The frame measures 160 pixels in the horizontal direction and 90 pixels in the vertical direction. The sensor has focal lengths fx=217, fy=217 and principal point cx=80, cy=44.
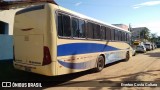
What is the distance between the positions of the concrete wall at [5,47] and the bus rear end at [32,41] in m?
5.71

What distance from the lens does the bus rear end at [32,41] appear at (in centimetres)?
803

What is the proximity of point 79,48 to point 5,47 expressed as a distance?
23.3 feet

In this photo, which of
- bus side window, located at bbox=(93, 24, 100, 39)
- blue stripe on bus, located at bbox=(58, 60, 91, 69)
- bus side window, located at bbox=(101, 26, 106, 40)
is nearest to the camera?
blue stripe on bus, located at bbox=(58, 60, 91, 69)

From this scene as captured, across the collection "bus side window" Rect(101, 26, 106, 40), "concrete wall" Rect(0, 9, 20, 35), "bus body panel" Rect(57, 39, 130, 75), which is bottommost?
"bus body panel" Rect(57, 39, 130, 75)

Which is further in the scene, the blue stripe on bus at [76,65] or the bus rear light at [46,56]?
the blue stripe on bus at [76,65]

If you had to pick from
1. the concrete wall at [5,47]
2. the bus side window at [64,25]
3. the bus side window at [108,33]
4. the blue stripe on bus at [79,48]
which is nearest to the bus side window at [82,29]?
the blue stripe on bus at [79,48]

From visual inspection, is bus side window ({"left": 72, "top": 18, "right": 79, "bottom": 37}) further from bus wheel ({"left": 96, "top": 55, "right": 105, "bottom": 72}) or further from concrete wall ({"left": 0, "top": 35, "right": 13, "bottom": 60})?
concrete wall ({"left": 0, "top": 35, "right": 13, "bottom": 60})

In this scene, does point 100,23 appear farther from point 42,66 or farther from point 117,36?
point 42,66

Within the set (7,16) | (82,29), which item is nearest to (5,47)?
(7,16)

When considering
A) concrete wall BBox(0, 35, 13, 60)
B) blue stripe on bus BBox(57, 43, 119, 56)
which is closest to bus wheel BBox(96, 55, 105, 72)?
blue stripe on bus BBox(57, 43, 119, 56)

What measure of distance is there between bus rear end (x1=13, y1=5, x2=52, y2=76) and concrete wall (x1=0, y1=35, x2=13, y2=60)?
225 inches

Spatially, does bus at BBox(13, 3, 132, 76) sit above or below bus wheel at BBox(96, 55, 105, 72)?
above

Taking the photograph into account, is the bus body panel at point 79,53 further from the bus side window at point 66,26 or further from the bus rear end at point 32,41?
the bus rear end at point 32,41

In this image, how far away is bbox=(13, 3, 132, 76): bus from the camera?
316 inches
